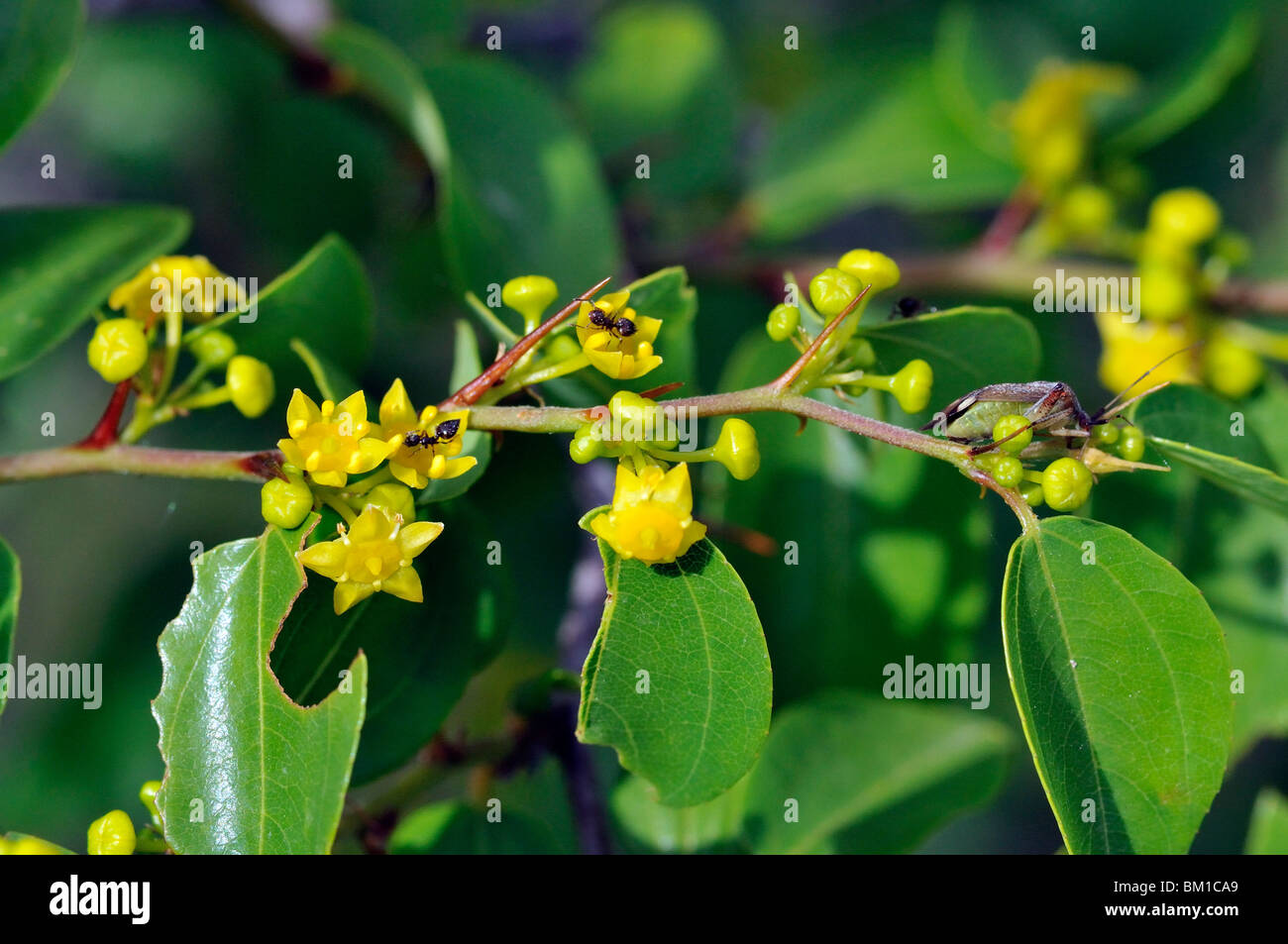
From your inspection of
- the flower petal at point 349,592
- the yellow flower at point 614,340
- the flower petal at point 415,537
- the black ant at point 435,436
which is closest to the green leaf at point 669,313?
the yellow flower at point 614,340

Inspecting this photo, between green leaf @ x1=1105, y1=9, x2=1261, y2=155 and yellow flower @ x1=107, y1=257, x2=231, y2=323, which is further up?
green leaf @ x1=1105, y1=9, x2=1261, y2=155

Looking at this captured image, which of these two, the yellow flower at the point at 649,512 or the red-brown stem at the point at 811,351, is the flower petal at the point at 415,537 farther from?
the red-brown stem at the point at 811,351

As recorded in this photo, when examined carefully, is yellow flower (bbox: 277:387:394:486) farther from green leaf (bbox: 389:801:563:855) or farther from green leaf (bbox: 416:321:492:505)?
green leaf (bbox: 389:801:563:855)

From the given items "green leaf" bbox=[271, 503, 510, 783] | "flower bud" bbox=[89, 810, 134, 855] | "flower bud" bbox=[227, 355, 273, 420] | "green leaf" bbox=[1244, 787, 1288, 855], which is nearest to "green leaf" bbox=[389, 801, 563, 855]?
"green leaf" bbox=[271, 503, 510, 783]

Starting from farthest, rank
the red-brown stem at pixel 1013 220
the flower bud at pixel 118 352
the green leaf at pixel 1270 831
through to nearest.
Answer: the red-brown stem at pixel 1013 220, the green leaf at pixel 1270 831, the flower bud at pixel 118 352

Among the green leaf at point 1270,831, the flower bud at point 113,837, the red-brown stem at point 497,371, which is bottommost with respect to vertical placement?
the green leaf at point 1270,831

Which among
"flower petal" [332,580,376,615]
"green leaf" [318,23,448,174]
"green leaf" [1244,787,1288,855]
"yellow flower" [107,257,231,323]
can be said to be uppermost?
"green leaf" [318,23,448,174]

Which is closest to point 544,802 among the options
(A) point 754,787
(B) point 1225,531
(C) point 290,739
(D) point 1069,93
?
(A) point 754,787

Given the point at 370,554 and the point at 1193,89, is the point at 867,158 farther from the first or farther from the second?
the point at 370,554
